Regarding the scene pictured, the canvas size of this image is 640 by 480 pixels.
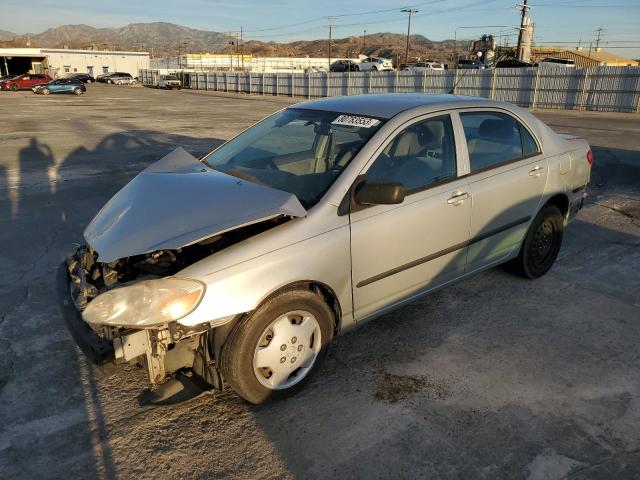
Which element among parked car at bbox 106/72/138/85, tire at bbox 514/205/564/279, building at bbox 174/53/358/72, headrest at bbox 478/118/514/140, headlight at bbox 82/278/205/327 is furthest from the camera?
building at bbox 174/53/358/72

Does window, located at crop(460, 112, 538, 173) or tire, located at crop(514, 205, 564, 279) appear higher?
window, located at crop(460, 112, 538, 173)

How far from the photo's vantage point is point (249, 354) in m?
2.62

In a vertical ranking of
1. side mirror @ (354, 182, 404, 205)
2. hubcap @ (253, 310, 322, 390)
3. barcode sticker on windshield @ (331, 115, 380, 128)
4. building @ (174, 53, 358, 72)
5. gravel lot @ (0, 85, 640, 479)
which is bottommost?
gravel lot @ (0, 85, 640, 479)

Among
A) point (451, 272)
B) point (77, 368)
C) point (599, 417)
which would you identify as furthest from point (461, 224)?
point (77, 368)

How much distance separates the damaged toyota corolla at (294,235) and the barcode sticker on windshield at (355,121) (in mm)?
10


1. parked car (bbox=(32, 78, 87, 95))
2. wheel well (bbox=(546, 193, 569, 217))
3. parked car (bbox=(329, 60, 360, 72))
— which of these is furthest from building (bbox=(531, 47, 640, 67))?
wheel well (bbox=(546, 193, 569, 217))

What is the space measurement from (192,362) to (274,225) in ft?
2.85

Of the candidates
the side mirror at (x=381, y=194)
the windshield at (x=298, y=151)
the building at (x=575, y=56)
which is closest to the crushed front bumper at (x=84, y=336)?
the windshield at (x=298, y=151)

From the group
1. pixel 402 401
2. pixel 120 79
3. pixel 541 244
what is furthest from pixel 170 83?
pixel 402 401

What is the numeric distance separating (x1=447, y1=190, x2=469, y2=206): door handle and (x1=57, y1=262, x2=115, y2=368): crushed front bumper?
231 cm

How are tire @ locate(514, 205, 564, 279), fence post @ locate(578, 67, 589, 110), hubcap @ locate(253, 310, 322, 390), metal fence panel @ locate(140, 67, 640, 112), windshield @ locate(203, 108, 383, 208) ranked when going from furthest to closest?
fence post @ locate(578, 67, 589, 110) → metal fence panel @ locate(140, 67, 640, 112) → tire @ locate(514, 205, 564, 279) → windshield @ locate(203, 108, 383, 208) → hubcap @ locate(253, 310, 322, 390)

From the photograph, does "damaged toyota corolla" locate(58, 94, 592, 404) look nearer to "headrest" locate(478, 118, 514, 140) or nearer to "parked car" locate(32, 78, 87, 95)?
"headrest" locate(478, 118, 514, 140)

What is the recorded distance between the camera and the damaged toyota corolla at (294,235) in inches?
98.4

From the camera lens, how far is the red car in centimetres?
4203
